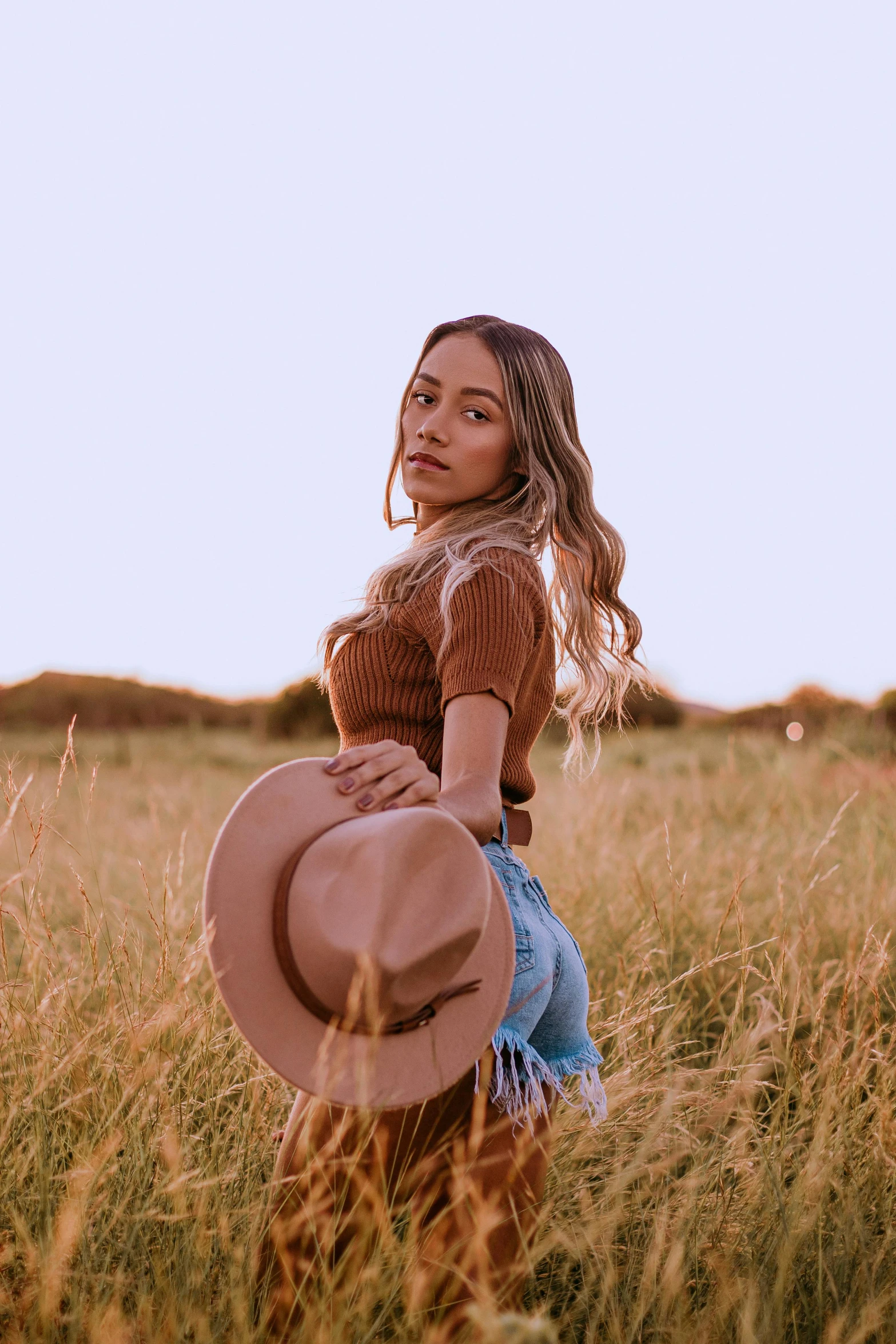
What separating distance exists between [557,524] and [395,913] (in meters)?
1.08

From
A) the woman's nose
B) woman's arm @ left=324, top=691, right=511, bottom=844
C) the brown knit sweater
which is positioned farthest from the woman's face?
woman's arm @ left=324, top=691, right=511, bottom=844

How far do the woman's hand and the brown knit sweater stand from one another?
15 cm

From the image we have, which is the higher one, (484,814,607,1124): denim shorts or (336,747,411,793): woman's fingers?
(336,747,411,793): woman's fingers

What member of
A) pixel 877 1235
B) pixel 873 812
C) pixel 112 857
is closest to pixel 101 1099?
pixel 877 1235

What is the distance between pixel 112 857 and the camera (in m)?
5.64

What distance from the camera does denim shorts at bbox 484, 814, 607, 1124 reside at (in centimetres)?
175

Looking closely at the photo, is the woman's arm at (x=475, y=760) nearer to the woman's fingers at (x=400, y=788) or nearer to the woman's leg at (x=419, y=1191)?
the woman's fingers at (x=400, y=788)

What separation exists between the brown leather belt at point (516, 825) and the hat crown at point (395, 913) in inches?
15.0

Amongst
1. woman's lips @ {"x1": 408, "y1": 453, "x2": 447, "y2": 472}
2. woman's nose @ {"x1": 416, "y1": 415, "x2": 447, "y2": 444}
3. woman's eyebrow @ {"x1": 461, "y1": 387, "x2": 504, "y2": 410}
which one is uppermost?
woman's eyebrow @ {"x1": 461, "y1": 387, "x2": 504, "y2": 410}

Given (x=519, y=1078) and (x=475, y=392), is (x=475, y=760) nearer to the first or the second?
(x=519, y=1078)

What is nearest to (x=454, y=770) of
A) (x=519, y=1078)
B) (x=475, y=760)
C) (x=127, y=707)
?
(x=475, y=760)

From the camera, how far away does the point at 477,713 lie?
169cm

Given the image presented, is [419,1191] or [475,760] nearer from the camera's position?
[475,760]

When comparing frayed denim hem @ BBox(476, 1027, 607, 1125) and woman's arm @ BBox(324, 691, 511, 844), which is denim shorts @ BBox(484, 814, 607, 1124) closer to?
frayed denim hem @ BBox(476, 1027, 607, 1125)
